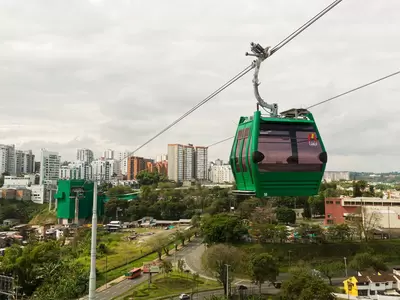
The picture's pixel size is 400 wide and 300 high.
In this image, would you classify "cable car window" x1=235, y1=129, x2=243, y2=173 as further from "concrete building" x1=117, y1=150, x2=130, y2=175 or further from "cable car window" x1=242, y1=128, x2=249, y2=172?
"concrete building" x1=117, y1=150, x2=130, y2=175

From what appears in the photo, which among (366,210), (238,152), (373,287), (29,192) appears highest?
(238,152)

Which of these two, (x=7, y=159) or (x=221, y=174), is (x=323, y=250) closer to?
(x=221, y=174)

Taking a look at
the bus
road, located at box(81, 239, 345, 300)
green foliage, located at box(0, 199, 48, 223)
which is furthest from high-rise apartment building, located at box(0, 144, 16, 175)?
the bus

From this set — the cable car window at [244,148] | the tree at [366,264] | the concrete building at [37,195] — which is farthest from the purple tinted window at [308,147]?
the concrete building at [37,195]

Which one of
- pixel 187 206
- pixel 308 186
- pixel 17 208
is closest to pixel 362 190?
pixel 187 206

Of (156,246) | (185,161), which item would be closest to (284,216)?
(156,246)

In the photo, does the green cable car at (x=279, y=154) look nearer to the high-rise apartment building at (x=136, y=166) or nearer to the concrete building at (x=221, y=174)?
the high-rise apartment building at (x=136, y=166)
